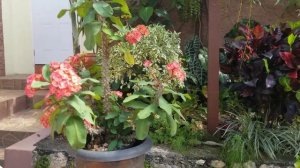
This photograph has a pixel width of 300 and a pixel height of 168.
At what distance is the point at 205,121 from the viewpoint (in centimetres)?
395

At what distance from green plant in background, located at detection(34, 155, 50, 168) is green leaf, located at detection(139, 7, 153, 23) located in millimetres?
2039

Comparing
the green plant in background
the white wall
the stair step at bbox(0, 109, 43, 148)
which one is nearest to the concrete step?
the stair step at bbox(0, 109, 43, 148)

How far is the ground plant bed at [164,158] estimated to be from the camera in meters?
3.29

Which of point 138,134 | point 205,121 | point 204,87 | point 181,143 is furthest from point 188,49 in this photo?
point 138,134

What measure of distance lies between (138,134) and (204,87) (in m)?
1.88

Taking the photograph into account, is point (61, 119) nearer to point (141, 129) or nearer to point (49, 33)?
point (141, 129)

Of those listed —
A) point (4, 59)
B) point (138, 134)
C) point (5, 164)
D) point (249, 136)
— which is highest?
point (4, 59)

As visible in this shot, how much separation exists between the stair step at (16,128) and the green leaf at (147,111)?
6.90 feet

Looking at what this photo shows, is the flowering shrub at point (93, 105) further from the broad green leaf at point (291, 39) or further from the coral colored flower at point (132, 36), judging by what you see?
the broad green leaf at point (291, 39)

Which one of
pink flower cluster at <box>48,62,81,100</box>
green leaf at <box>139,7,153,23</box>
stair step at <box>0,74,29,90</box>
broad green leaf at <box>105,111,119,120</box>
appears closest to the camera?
pink flower cluster at <box>48,62,81,100</box>

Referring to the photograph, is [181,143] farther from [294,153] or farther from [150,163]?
[294,153]

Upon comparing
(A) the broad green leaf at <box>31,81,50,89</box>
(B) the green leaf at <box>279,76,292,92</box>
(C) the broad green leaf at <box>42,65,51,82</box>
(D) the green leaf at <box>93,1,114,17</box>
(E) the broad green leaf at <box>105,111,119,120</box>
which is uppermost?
(D) the green leaf at <box>93,1,114,17</box>

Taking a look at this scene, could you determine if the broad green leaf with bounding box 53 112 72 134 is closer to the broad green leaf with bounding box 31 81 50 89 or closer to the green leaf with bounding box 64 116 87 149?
the green leaf with bounding box 64 116 87 149

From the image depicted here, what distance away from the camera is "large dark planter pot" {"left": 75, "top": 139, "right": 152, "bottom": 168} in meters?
2.49
